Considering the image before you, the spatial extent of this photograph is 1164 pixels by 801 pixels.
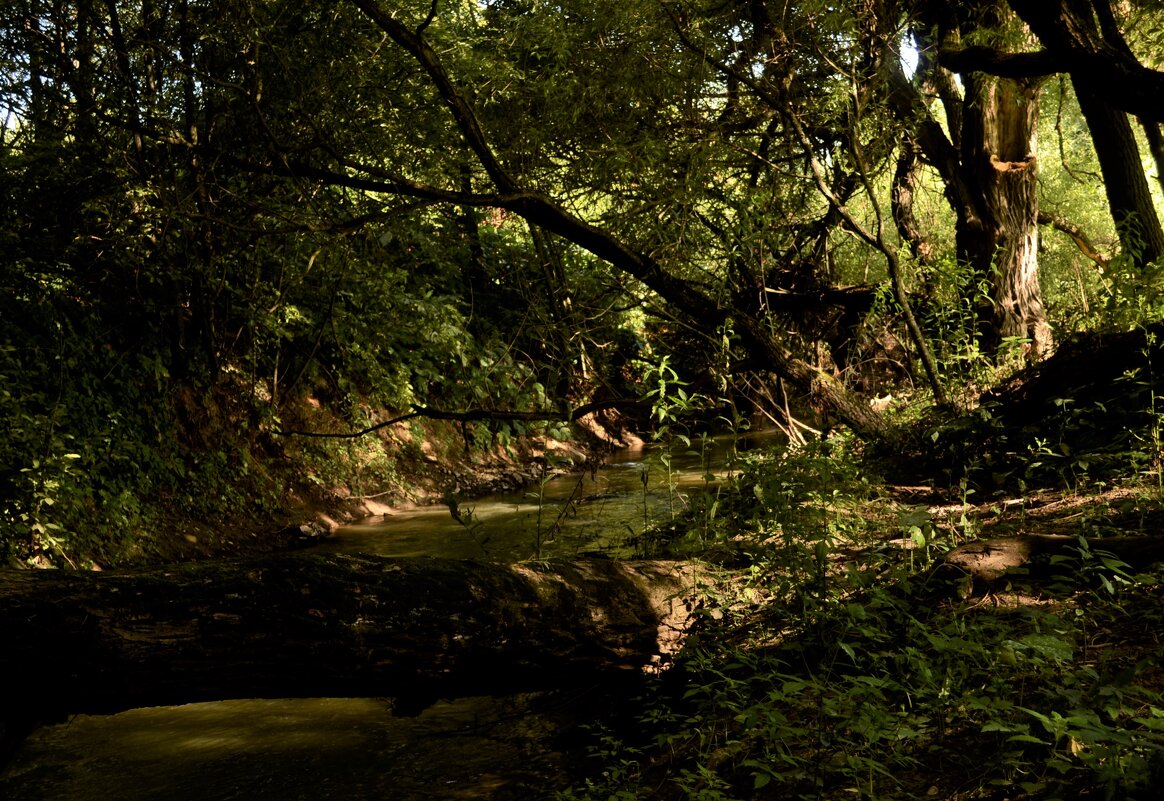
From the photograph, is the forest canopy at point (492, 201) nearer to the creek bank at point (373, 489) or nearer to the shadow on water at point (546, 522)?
the creek bank at point (373, 489)

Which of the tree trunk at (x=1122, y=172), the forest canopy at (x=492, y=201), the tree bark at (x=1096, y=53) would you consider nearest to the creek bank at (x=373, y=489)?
the forest canopy at (x=492, y=201)

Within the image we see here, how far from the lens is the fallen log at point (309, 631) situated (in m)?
2.85

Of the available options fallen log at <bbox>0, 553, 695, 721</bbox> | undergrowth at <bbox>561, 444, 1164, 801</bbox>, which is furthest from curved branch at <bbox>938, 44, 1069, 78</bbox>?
fallen log at <bbox>0, 553, 695, 721</bbox>

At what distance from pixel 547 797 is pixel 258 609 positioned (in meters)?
1.34

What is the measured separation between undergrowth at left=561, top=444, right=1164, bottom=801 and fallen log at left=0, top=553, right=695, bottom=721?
481 millimetres

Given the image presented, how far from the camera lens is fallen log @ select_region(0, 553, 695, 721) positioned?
285 cm

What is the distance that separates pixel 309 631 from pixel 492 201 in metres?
2.99

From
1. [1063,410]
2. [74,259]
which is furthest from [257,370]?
[1063,410]

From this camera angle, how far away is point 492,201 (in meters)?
5.12

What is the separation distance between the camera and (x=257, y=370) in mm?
8758

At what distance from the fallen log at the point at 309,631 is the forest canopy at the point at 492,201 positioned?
168 centimetres

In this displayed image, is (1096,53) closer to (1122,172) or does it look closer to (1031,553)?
(1031,553)

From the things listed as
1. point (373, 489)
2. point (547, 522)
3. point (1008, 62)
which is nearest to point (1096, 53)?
point (1008, 62)

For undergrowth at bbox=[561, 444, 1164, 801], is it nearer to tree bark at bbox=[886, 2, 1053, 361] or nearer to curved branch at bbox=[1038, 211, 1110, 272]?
tree bark at bbox=[886, 2, 1053, 361]
